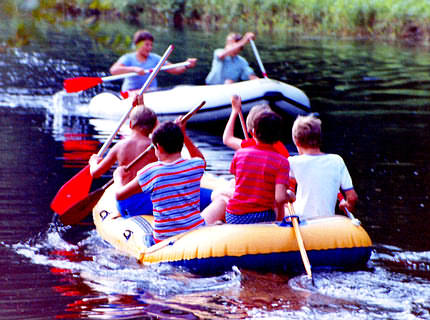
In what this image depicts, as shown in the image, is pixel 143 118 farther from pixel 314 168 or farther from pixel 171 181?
pixel 314 168

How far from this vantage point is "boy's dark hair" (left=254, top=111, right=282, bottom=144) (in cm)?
431

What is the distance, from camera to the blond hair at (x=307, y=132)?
14.4 feet

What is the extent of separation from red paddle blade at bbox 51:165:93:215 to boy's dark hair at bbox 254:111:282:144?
1.68m

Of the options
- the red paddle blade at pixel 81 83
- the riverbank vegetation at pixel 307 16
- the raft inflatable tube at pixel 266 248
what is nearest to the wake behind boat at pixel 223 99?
the red paddle blade at pixel 81 83

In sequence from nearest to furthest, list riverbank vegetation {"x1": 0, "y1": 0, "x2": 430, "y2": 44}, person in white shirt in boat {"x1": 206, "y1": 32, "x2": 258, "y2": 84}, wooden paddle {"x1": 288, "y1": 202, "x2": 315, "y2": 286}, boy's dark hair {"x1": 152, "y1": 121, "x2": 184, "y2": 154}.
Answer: wooden paddle {"x1": 288, "y1": 202, "x2": 315, "y2": 286} → boy's dark hair {"x1": 152, "y1": 121, "x2": 184, "y2": 154} → person in white shirt in boat {"x1": 206, "y1": 32, "x2": 258, "y2": 84} → riverbank vegetation {"x1": 0, "y1": 0, "x2": 430, "y2": 44}

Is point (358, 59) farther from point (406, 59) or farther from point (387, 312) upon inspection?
point (387, 312)

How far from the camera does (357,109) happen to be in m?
11.6

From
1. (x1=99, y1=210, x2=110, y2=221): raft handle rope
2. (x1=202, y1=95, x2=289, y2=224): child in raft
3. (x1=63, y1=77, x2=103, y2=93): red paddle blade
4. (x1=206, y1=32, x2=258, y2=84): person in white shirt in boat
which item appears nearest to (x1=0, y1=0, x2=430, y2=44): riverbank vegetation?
(x1=206, y1=32, x2=258, y2=84): person in white shirt in boat

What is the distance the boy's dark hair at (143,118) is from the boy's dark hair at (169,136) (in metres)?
A: 0.58

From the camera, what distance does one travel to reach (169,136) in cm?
430

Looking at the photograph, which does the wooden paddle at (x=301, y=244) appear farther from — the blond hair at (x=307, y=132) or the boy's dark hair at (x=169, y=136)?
the boy's dark hair at (x=169, y=136)

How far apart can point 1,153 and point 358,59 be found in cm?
1139

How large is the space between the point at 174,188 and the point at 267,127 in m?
0.64

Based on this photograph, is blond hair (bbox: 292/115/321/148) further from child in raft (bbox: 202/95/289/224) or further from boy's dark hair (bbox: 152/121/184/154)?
boy's dark hair (bbox: 152/121/184/154)
